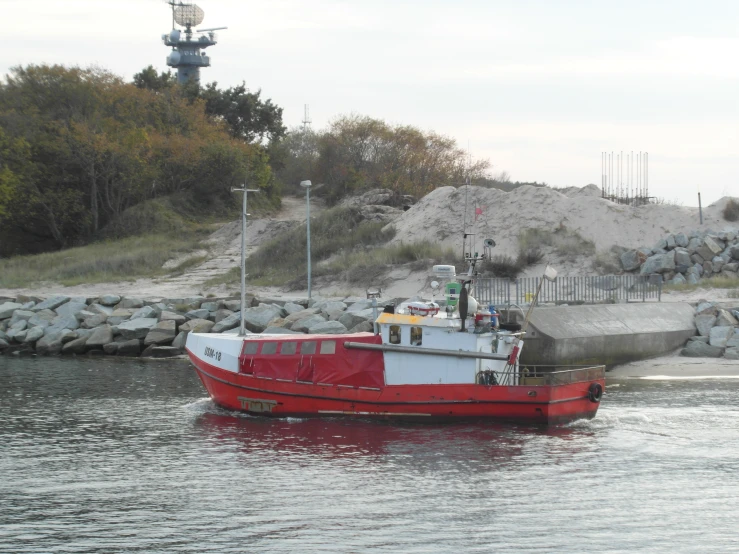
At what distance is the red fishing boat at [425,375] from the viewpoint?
21.6 m

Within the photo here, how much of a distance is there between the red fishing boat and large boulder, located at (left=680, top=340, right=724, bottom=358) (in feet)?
34.7

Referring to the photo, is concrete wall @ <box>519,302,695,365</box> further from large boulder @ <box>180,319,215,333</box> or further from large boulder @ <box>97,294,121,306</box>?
large boulder @ <box>97,294,121,306</box>

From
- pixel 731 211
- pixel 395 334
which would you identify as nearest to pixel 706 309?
pixel 731 211

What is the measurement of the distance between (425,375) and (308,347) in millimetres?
2982

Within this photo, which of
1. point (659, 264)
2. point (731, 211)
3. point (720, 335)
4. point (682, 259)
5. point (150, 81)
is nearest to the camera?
point (720, 335)

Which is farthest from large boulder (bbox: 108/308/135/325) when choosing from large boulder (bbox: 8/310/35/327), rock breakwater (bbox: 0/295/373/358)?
large boulder (bbox: 8/310/35/327)

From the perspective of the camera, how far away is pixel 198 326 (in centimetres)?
3591

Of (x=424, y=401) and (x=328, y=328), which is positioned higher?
(x=328, y=328)

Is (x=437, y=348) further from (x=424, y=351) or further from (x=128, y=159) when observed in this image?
(x=128, y=159)

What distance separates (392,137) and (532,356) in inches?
1321

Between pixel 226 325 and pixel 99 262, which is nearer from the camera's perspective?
pixel 226 325

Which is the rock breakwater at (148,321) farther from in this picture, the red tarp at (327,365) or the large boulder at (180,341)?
the red tarp at (327,365)

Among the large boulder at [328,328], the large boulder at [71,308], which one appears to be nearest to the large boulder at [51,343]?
the large boulder at [71,308]

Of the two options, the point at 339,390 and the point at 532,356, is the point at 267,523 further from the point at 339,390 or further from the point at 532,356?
the point at 532,356
